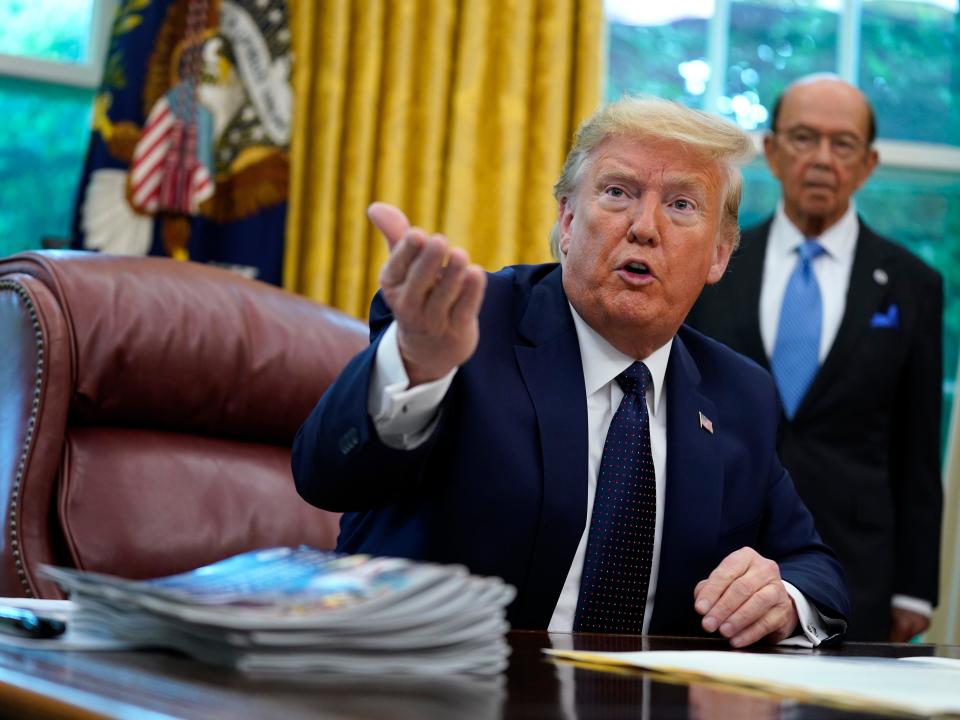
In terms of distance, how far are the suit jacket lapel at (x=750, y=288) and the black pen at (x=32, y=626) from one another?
242cm

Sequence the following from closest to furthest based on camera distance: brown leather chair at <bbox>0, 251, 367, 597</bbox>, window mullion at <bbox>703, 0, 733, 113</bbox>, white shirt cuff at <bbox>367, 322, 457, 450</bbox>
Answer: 1. white shirt cuff at <bbox>367, 322, 457, 450</bbox>
2. brown leather chair at <bbox>0, 251, 367, 597</bbox>
3. window mullion at <bbox>703, 0, 733, 113</bbox>

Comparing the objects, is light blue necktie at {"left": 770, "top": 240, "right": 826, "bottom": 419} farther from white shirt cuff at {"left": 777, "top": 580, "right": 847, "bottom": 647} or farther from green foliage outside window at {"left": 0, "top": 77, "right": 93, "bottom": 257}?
green foliage outside window at {"left": 0, "top": 77, "right": 93, "bottom": 257}

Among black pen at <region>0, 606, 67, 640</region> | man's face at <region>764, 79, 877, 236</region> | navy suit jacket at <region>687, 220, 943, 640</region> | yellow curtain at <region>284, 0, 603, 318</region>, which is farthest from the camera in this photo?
yellow curtain at <region>284, 0, 603, 318</region>

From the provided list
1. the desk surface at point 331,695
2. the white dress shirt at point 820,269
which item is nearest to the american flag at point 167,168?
the white dress shirt at point 820,269

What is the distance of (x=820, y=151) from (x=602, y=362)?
176 cm

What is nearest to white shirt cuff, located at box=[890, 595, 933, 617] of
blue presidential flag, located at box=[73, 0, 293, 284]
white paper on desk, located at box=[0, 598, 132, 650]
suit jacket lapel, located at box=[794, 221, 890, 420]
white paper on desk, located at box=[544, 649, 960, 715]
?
suit jacket lapel, located at box=[794, 221, 890, 420]

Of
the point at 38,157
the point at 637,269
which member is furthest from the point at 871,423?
the point at 38,157

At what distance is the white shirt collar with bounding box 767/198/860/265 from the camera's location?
3.46 m

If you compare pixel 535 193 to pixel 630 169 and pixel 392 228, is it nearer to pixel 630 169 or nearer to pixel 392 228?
pixel 630 169

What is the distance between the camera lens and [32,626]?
108 centimetres

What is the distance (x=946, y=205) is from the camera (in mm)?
4340

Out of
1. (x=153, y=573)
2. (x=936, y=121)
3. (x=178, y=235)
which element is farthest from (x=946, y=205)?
(x=153, y=573)

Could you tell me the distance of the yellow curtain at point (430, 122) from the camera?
11.8 ft

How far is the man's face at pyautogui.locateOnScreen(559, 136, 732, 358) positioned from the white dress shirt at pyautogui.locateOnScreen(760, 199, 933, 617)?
4.66ft
